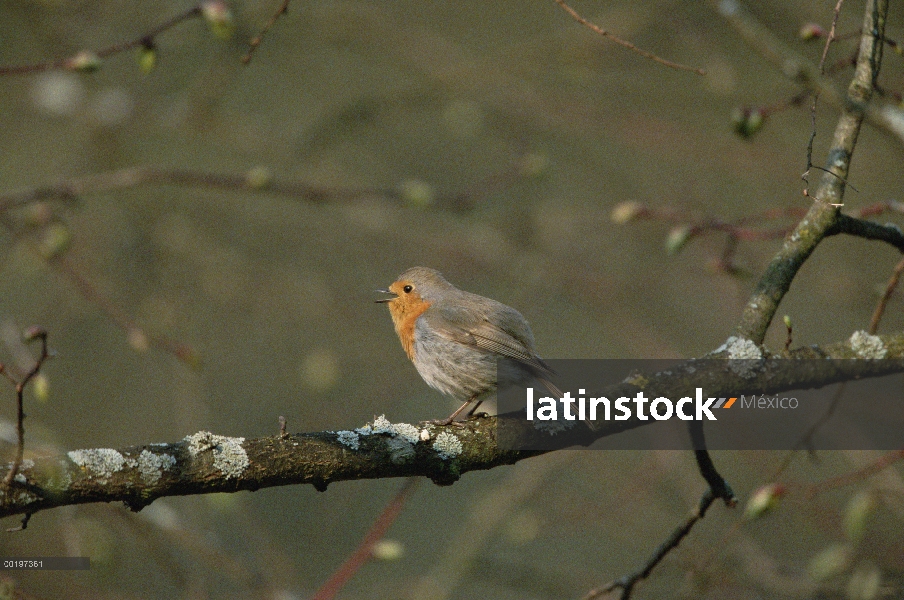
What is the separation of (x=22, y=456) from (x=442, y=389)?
2.21m

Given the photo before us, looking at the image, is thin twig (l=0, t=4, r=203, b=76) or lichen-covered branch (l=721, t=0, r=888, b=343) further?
thin twig (l=0, t=4, r=203, b=76)

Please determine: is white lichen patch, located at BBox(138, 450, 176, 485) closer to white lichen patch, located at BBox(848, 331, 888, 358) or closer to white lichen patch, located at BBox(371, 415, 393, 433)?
white lichen patch, located at BBox(371, 415, 393, 433)

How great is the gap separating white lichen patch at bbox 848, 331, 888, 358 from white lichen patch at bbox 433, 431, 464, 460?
139cm

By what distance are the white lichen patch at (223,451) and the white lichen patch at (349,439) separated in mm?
278

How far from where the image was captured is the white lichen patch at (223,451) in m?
2.08

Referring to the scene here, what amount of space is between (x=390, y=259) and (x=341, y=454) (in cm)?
425

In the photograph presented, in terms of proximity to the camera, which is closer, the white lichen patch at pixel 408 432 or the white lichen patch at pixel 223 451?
the white lichen patch at pixel 223 451

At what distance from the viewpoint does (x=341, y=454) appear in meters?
2.24

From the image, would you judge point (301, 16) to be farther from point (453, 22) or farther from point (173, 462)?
point (173, 462)

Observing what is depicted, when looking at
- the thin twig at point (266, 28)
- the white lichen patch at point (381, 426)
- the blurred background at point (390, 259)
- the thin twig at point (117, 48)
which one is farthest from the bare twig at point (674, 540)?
the thin twig at point (117, 48)

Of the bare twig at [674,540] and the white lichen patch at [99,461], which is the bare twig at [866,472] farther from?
the white lichen patch at [99,461]

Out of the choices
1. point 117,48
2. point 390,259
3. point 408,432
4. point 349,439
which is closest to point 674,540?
point 408,432

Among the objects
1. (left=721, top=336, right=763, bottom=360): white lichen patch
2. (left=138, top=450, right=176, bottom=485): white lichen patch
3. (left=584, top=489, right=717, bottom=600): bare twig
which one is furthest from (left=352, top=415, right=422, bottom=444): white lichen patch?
(left=721, top=336, right=763, bottom=360): white lichen patch

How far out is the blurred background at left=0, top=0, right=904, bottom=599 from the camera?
4.53 meters
